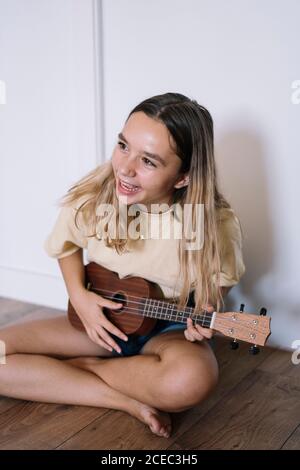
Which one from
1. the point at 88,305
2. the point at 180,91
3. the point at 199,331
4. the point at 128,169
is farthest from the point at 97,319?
the point at 180,91

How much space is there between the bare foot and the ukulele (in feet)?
0.55

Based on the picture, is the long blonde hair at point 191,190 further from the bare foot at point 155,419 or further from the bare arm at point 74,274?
the bare foot at point 155,419

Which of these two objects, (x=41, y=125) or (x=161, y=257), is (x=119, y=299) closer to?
(x=161, y=257)

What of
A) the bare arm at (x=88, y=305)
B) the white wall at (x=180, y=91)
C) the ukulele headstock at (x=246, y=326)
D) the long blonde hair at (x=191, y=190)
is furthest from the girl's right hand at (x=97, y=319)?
the white wall at (x=180, y=91)

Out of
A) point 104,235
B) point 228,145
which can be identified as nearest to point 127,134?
point 104,235

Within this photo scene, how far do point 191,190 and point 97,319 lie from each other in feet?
1.17

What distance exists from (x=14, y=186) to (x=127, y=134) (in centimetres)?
82

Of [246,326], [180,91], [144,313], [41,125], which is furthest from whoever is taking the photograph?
[41,125]

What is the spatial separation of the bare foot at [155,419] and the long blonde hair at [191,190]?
0.22m

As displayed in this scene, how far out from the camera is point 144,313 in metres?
1.13

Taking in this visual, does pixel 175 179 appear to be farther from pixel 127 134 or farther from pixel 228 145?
pixel 228 145

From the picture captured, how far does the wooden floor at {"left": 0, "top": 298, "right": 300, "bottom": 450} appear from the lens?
1.01 metres

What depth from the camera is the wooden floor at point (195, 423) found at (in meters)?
1.01

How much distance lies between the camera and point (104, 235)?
1187 millimetres
